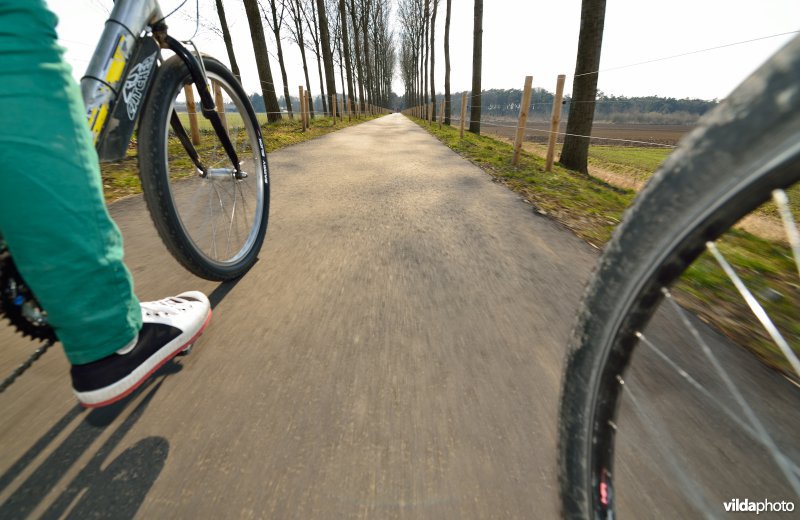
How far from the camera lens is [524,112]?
19.2ft

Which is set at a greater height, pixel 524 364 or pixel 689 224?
pixel 689 224

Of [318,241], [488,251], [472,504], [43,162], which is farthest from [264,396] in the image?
[488,251]

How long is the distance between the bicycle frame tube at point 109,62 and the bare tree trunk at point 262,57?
10862 mm

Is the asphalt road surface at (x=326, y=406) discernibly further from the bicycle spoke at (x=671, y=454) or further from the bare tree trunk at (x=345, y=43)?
the bare tree trunk at (x=345, y=43)

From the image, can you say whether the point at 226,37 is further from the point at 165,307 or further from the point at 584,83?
the point at 165,307

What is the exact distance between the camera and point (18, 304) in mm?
793

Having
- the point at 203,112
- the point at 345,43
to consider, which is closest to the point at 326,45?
the point at 345,43

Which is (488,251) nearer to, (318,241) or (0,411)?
(318,241)

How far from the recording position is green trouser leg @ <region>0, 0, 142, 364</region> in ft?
2.23

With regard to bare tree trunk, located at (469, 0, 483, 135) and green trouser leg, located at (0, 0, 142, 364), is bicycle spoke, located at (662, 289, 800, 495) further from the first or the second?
bare tree trunk, located at (469, 0, 483, 135)

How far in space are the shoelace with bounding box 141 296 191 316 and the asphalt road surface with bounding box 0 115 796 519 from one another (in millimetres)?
170

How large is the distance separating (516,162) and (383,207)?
11.8 feet

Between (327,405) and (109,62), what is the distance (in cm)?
127

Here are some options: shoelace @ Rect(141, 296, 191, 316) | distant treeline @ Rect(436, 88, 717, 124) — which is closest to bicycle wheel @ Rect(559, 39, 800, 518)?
shoelace @ Rect(141, 296, 191, 316)
